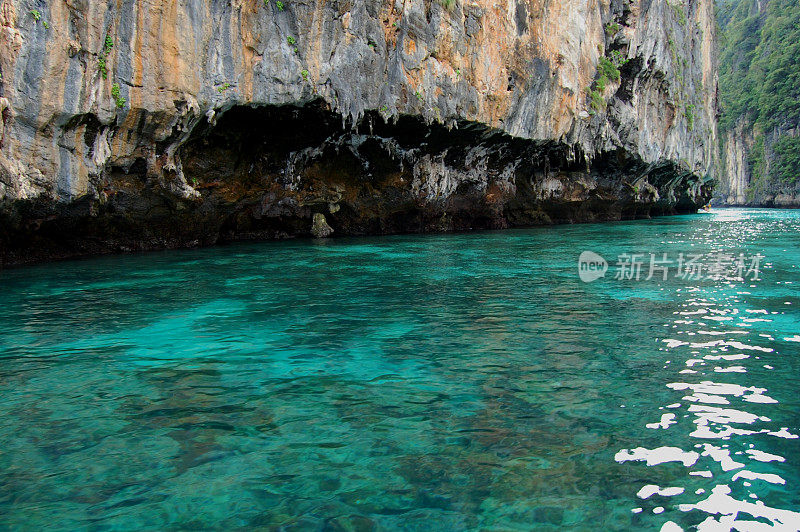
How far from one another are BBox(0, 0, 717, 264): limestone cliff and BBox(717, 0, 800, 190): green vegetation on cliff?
44.8 m

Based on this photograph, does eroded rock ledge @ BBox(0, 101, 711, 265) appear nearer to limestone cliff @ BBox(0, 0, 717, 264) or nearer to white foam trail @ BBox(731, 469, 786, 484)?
limestone cliff @ BBox(0, 0, 717, 264)

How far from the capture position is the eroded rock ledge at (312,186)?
1291 cm

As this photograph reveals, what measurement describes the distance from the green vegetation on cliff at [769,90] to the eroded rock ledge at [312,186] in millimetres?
47032

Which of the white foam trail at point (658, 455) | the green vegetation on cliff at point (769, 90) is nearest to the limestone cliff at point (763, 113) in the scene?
the green vegetation on cliff at point (769, 90)

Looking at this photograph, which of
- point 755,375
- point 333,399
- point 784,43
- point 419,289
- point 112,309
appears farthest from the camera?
point 784,43

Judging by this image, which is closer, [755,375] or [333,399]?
[333,399]

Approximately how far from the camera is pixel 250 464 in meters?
2.97

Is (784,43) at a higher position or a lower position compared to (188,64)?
higher

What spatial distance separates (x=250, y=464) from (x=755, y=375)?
12.3 ft

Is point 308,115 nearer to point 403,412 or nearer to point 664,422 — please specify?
point 403,412

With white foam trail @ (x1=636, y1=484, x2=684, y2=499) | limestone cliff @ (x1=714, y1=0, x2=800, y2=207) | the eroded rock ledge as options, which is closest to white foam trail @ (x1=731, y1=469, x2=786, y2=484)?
white foam trail @ (x1=636, y1=484, x2=684, y2=499)

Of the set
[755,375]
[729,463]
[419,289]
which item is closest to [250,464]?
[729,463]

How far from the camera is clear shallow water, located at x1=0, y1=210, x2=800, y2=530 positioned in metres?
2.58

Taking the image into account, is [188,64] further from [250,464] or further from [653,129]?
[653,129]
